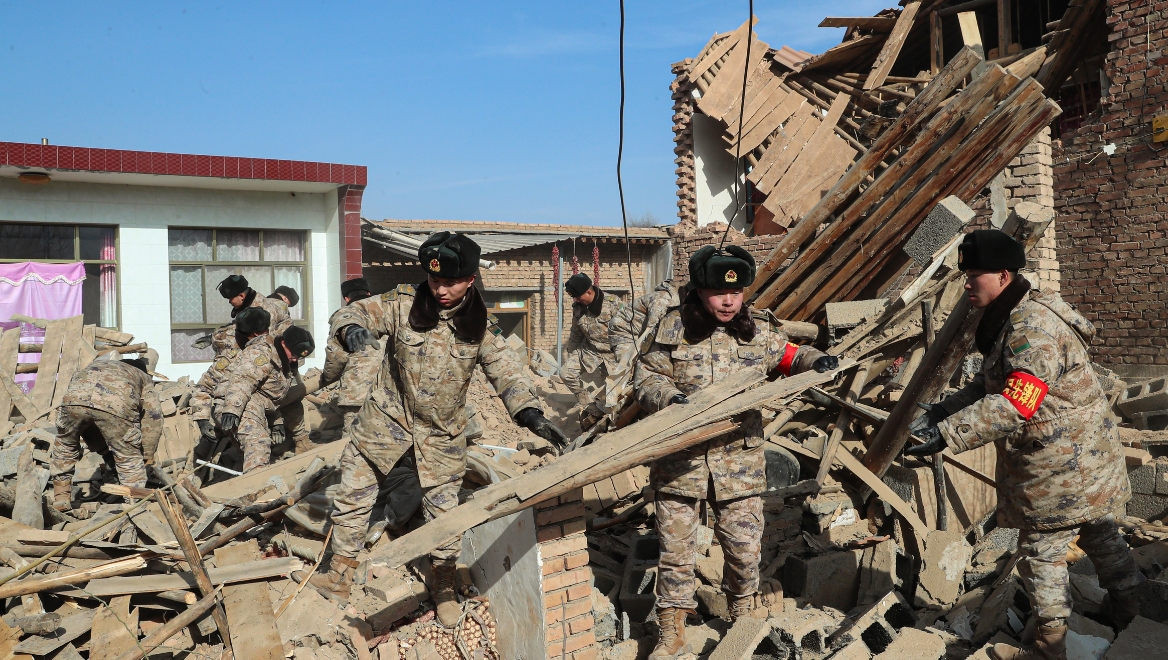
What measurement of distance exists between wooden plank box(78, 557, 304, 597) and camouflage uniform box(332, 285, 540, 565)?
34 centimetres

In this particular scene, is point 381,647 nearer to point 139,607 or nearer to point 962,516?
point 139,607

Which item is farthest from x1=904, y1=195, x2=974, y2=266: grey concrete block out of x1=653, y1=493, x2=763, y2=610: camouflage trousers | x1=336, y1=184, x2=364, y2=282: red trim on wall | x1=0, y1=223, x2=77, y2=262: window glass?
x1=0, y1=223, x2=77, y2=262: window glass

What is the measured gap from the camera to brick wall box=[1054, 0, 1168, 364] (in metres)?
8.22

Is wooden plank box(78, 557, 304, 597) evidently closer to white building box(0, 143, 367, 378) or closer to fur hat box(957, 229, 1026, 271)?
fur hat box(957, 229, 1026, 271)

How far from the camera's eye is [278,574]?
4.00 m

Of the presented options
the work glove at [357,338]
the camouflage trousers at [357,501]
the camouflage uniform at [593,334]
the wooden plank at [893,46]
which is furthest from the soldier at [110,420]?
the wooden plank at [893,46]

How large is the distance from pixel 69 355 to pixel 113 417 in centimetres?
321

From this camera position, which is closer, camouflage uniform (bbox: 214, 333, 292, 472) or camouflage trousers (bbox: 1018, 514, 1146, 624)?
camouflage trousers (bbox: 1018, 514, 1146, 624)

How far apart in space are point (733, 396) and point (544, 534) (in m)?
1.05

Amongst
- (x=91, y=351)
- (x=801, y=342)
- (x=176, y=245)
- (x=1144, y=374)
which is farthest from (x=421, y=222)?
(x=1144, y=374)

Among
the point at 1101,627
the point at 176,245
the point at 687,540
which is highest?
the point at 176,245

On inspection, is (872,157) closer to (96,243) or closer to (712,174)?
(712,174)

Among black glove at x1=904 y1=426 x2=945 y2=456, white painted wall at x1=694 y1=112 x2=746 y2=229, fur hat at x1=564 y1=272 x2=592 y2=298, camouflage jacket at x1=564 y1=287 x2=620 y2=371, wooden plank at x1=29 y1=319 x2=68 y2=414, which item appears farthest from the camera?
white painted wall at x1=694 y1=112 x2=746 y2=229

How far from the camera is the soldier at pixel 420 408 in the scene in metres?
Answer: 4.13
